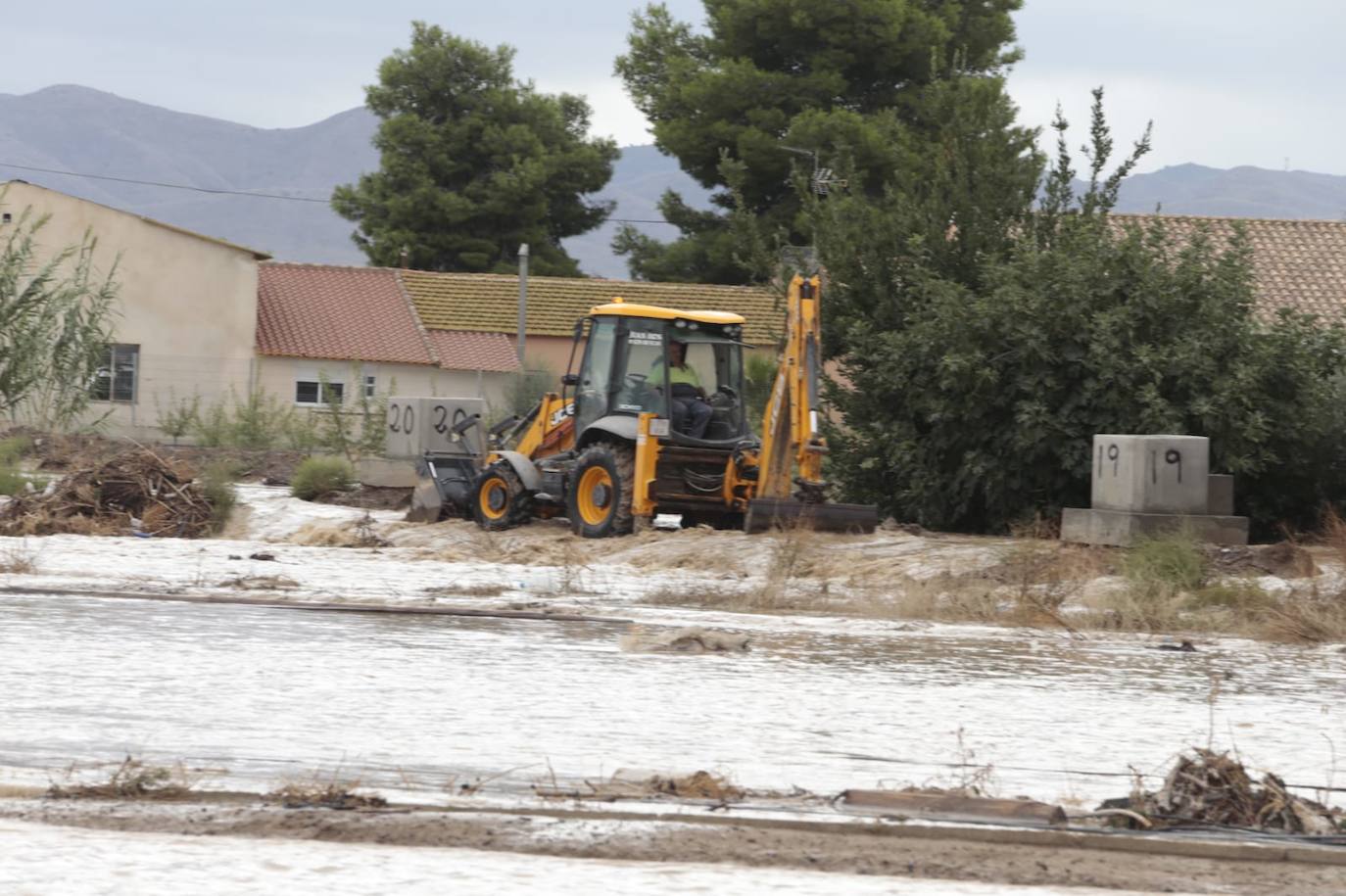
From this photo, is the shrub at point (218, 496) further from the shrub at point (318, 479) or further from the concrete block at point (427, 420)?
the concrete block at point (427, 420)

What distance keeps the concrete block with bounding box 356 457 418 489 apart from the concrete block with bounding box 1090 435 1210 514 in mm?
13027

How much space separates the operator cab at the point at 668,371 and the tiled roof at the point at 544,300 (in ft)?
102

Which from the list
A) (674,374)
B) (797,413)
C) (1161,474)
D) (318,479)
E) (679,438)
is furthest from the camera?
(318,479)

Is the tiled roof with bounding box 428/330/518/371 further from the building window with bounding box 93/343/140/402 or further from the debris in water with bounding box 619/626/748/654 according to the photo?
the debris in water with bounding box 619/626/748/654

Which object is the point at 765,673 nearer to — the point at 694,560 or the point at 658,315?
the point at 694,560

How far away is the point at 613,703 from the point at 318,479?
775 inches

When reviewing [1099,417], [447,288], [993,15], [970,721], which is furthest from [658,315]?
[993,15]

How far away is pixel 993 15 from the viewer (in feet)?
207

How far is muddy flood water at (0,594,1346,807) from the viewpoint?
838 cm

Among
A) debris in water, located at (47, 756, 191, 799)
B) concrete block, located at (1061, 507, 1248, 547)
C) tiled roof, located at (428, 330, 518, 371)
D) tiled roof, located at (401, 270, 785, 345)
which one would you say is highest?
tiled roof, located at (401, 270, 785, 345)

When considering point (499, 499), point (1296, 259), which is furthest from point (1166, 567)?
point (1296, 259)

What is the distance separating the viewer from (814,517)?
68.7 feet

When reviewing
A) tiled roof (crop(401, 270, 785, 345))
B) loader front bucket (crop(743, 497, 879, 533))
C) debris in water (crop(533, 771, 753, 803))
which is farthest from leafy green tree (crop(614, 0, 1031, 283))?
debris in water (crop(533, 771, 753, 803))

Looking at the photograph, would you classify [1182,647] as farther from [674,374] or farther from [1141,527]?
[674,374]
